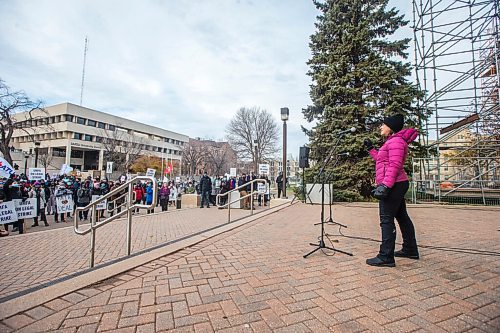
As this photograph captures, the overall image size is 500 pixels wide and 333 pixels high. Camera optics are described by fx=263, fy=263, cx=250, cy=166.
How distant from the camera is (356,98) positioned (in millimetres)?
14055

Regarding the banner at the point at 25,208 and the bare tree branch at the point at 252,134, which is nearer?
the banner at the point at 25,208

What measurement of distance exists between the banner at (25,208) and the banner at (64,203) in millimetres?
1749

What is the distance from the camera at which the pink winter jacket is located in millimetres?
3398

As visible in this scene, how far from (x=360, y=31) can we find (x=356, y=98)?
143 inches

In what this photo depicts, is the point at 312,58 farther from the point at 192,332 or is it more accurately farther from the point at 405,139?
the point at 192,332

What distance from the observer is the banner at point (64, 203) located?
10.1 meters

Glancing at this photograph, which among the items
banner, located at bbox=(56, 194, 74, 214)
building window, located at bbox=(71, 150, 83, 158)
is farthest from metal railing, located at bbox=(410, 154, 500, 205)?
building window, located at bbox=(71, 150, 83, 158)

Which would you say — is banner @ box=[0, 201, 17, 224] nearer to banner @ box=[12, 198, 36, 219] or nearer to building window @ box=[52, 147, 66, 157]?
banner @ box=[12, 198, 36, 219]

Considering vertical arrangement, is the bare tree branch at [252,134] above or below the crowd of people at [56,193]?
above

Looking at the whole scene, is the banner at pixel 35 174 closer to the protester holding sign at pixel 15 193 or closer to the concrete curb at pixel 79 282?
the protester holding sign at pixel 15 193

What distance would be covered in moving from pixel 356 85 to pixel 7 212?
15.8 metres

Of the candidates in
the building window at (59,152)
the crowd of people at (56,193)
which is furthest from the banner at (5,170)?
the building window at (59,152)

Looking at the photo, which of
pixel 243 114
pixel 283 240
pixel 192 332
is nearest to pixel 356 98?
pixel 283 240

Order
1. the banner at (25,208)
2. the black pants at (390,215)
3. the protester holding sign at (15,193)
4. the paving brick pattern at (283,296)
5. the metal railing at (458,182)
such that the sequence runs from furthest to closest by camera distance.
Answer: the metal railing at (458,182)
the banner at (25,208)
the protester holding sign at (15,193)
the black pants at (390,215)
the paving brick pattern at (283,296)
